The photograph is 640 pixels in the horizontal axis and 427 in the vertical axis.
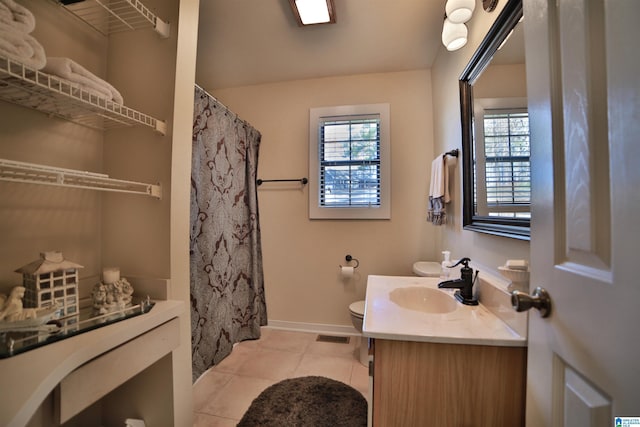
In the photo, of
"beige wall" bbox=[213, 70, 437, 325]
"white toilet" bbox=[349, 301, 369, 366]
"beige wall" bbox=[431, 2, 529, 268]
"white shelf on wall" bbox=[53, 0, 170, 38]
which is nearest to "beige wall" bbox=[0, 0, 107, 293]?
"white shelf on wall" bbox=[53, 0, 170, 38]

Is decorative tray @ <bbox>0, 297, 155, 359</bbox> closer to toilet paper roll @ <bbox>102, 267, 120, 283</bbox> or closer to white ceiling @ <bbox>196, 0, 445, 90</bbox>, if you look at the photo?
toilet paper roll @ <bbox>102, 267, 120, 283</bbox>

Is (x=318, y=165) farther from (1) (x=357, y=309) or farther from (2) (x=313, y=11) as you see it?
(1) (x=357, y=309)

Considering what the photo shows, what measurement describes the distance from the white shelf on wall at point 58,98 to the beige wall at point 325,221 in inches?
57.2

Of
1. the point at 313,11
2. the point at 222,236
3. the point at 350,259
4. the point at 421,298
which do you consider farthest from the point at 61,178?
the point at 350,259

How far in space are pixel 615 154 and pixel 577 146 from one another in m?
0.09

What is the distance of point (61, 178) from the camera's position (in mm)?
714

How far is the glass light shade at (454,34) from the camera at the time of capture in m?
1.30

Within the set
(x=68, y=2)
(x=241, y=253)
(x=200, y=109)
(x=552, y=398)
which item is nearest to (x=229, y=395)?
(x=241, y=253)

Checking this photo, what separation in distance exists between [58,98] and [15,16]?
21 cm

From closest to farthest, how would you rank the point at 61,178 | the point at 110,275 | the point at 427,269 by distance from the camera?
the point at 61,178 → the point at 110,275 → the point at 427,269

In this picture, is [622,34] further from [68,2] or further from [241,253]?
[241,253]

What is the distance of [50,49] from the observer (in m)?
0.90

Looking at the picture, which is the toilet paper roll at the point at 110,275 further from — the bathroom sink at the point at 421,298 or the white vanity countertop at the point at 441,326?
the bathroom sink at the point at 421,298

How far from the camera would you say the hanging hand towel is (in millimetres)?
1611
